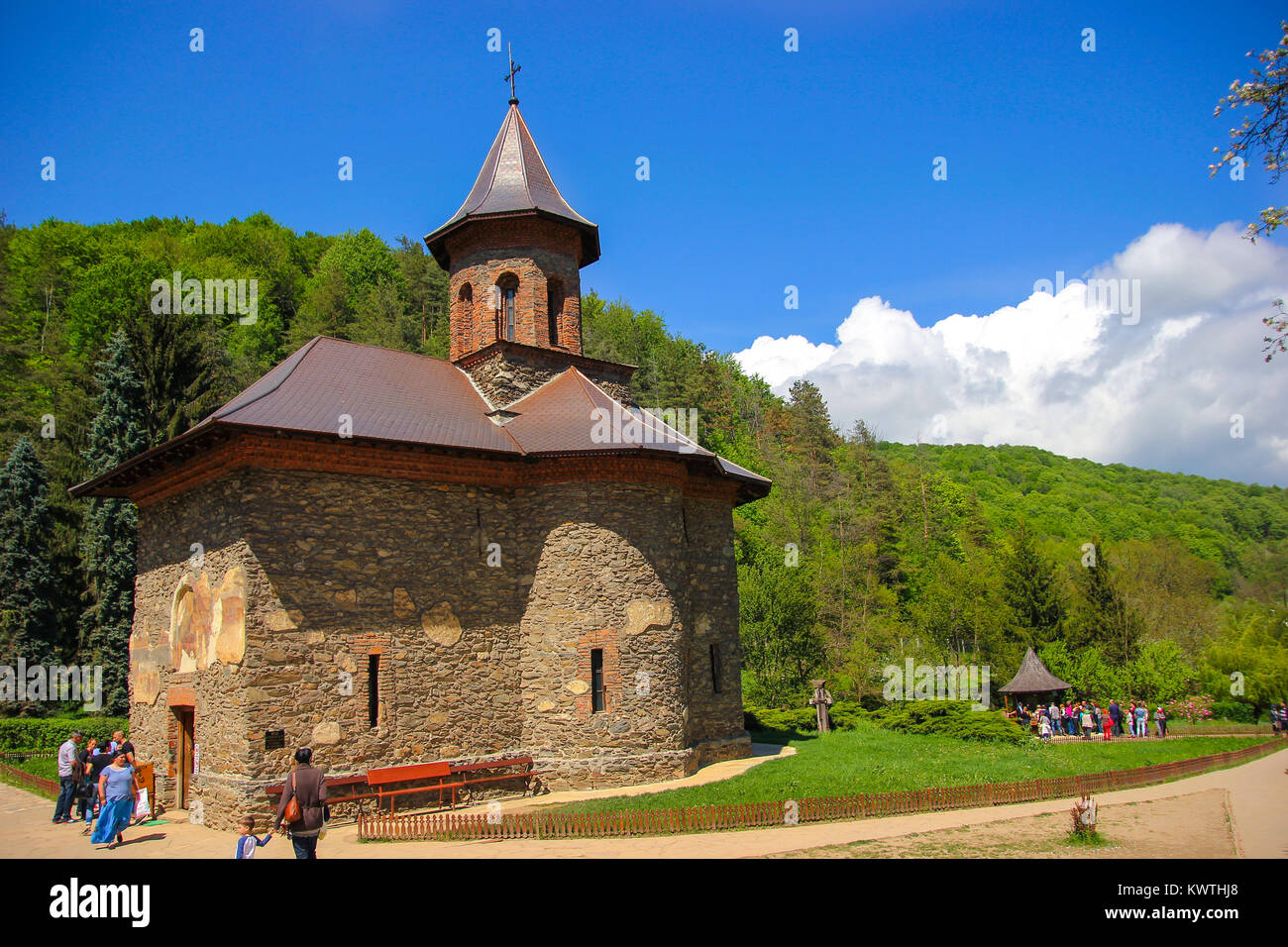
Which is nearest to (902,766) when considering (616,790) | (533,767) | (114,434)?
(616,790)

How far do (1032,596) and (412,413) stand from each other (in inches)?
1308

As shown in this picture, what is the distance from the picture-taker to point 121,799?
1216cm

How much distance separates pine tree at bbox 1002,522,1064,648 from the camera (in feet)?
128

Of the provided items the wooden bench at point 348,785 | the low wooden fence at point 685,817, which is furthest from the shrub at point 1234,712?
the wooden bench at point 348,785

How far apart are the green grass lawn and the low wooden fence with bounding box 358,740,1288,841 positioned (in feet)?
2.39

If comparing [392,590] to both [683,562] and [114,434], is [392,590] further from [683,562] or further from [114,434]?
[114,434]

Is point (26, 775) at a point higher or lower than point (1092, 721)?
higher

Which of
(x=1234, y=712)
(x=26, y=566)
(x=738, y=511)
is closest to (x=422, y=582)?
(x=26, y=566)

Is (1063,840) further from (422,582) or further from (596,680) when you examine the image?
(422,582)

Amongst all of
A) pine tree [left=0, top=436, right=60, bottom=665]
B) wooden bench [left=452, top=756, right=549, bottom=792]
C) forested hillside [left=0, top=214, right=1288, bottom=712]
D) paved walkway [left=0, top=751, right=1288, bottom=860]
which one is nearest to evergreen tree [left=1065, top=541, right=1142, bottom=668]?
forested hillside [left=0, top=214, right=1288, bottom=712]

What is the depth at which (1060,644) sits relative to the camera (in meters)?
37.3

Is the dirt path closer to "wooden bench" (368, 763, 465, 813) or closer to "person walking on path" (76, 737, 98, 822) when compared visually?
"wooden bench" (368, 763, 465, 813)

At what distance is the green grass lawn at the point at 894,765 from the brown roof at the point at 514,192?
14781mm
